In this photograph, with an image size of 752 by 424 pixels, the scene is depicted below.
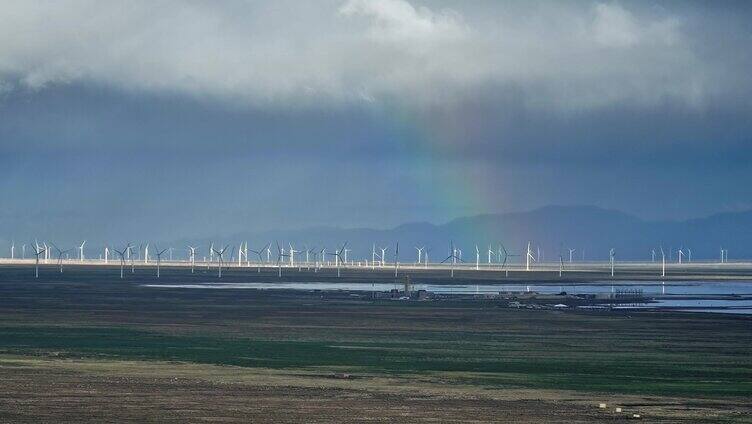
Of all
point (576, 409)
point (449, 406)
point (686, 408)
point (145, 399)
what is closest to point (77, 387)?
point (145, 399)

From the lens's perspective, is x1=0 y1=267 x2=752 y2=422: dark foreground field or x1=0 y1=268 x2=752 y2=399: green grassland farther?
x1=0 y1=268 x2=752 y2=399: green grassland

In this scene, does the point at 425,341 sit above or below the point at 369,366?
above

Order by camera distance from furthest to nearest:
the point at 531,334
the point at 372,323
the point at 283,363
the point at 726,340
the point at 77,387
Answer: the point at 372,323 → the point at 531,334 → the point at 726,340 → the point at 283,363 → the point at 77,387

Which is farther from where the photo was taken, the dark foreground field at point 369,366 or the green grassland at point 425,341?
the green grassland at point 425,341

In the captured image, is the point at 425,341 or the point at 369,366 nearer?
the point at 369,366

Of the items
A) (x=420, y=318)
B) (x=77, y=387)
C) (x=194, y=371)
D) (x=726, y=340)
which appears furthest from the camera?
(x=420, y=318)

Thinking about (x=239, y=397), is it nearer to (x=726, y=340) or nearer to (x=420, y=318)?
(x=726, y=340)

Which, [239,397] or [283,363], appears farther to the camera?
[283,363]
